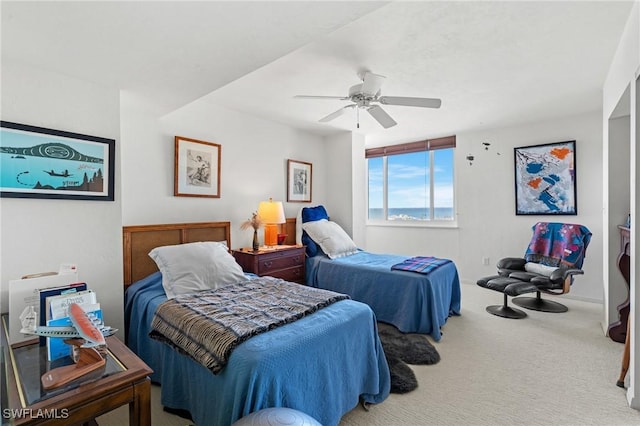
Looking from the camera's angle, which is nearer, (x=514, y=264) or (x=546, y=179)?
(x=514, y=264)

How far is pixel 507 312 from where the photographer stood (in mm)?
3521

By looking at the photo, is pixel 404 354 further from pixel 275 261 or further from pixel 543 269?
pixel 543 269

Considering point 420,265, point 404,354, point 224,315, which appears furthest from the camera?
point 420,265

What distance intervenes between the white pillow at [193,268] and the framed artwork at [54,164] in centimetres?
63

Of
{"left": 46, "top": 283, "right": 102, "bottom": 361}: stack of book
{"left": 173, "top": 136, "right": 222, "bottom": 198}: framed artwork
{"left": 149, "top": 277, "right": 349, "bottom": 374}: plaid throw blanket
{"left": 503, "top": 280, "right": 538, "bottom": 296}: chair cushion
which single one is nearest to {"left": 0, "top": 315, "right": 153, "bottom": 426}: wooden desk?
{"left": 46, "top": 283, "right": 102, "bottom": 361}: stack of book

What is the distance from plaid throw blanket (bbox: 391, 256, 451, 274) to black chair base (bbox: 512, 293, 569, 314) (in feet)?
4.22

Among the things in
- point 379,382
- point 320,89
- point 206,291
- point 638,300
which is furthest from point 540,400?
point 320,89

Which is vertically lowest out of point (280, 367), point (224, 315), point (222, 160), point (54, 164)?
point (280, 367)

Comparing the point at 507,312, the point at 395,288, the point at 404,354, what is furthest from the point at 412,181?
the point at 404,354

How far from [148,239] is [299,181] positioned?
2.29 m

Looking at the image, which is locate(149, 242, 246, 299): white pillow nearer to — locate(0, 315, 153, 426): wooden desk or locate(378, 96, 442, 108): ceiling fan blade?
locate(0, 315, 153, 426): wooden desk

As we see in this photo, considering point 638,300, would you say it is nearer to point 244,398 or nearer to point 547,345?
point 547,345

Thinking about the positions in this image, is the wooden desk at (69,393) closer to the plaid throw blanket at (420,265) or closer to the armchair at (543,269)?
the plaid throw blanket at (420,265)

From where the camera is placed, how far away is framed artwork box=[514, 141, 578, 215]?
13.4 ft
